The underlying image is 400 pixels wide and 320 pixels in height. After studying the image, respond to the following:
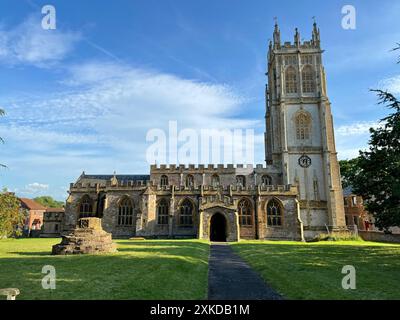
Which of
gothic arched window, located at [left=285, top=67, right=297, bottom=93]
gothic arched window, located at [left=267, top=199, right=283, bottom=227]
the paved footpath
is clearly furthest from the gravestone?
gothic arched window, located at [left=285, top=67, right=297, bottom=93]

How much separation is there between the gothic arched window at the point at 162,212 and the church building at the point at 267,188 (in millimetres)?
131

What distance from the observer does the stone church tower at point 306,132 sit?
45500 millimetres

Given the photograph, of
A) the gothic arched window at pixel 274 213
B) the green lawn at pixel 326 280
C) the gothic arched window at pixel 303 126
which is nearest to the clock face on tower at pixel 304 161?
the gothic arched window at pixel 303 126

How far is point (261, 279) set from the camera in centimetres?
1119

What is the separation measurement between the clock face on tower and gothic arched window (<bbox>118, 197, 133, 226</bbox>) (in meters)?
26.9

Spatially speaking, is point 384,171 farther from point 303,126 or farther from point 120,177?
point 120,177

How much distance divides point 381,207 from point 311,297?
14150 mm

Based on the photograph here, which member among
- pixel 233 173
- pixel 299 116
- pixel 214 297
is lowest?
pixel 214 297

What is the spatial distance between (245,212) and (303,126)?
19304 mm

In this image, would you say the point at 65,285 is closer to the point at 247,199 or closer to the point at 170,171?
the point at 247,199

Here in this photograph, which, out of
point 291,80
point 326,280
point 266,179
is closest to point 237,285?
point 326,280

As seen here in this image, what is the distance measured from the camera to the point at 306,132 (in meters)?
49.3

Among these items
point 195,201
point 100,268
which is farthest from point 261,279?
point 195,201

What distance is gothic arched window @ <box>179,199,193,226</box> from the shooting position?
39719 millimetres
